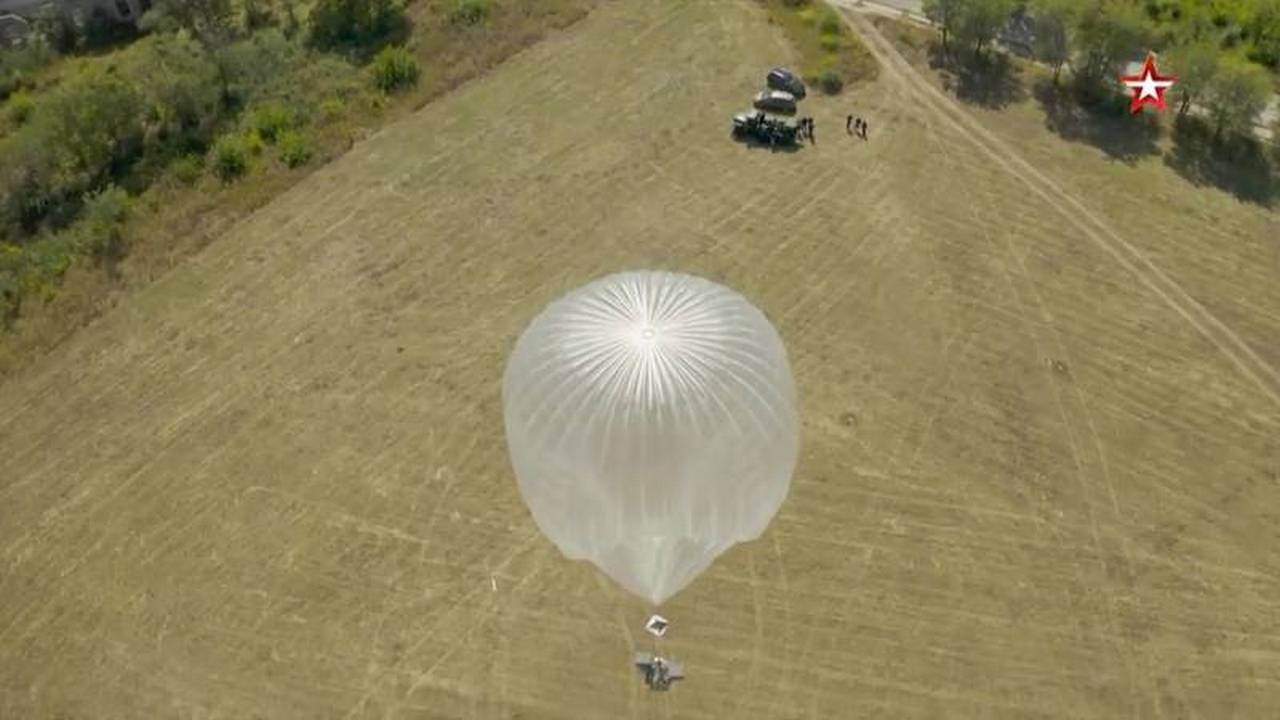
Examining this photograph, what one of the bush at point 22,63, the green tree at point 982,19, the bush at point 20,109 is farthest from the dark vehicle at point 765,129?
the bush at point 22,63

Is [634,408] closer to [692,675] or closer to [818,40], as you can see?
[692,675]

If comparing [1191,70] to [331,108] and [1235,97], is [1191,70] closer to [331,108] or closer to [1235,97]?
[1235,97]

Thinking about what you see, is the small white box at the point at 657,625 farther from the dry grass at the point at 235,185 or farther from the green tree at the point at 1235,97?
the green tree at the point at 1235,97

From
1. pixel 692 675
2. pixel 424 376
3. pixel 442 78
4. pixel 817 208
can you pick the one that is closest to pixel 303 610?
pixel 424 376

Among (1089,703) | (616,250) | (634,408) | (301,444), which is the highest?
(634,408)

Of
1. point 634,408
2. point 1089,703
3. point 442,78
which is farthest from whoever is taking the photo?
point 442,78

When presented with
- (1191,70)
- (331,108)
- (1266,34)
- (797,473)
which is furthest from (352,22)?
(1266,34)

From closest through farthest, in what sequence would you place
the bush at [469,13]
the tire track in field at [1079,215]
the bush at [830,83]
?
the tire track in field at [1079,215] < the bush at [830,83] < the bush at [469,13]
